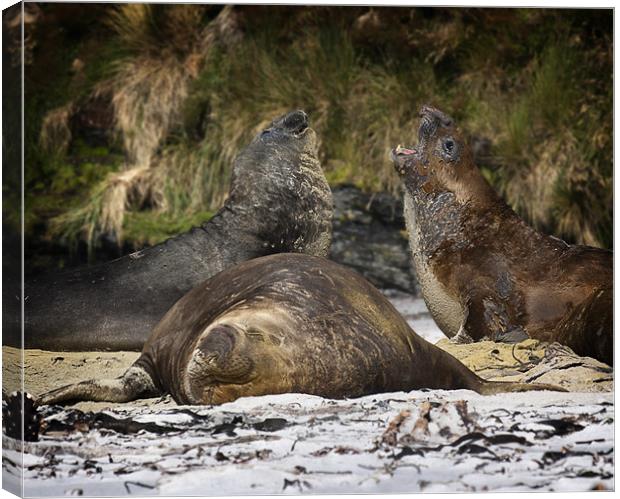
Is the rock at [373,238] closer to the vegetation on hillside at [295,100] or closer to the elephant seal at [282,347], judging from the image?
the vegetation on hillside at [295,100]

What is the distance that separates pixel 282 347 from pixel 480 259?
207cm

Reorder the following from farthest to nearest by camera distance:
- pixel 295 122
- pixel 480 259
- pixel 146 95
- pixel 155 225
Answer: pixel 155 225 < pixel 146 95 < pixel 295 122 < pixel 480 259

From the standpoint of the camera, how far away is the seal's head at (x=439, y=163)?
670 centimetres

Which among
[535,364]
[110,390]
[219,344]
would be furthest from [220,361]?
[535,364]

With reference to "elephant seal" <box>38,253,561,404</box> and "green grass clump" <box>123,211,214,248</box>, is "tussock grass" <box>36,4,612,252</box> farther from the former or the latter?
"elephant seal" <box>38,253,561,404</box>

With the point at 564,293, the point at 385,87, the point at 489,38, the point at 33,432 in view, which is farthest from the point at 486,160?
the point at 33,432

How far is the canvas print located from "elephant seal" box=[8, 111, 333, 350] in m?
0.02

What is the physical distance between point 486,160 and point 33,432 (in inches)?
160

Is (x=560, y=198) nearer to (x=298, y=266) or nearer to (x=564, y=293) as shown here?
(x=564, y=293)

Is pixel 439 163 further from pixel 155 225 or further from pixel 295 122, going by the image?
pixel 155 225

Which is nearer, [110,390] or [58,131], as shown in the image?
[110,390]

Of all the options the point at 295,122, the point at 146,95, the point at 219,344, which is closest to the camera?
the point at 219,344

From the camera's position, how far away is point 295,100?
7621 mm

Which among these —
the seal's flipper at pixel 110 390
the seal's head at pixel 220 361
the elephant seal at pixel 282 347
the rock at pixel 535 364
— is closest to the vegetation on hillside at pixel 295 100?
→ the rock at pixel 535 364
